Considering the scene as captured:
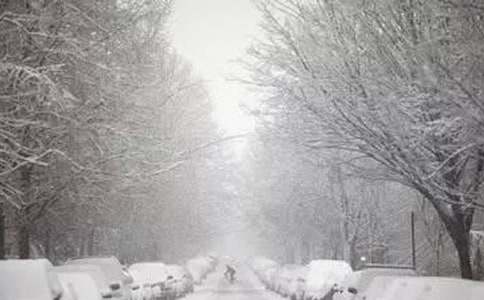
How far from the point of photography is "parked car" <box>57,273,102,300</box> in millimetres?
11977

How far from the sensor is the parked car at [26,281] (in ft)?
32.3

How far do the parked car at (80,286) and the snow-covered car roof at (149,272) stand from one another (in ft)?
35.5

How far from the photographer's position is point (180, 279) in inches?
1236

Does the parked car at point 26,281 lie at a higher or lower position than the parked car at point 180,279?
higher

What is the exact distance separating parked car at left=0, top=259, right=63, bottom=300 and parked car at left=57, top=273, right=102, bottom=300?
4.44 feet

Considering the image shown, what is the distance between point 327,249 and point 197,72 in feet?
44.8

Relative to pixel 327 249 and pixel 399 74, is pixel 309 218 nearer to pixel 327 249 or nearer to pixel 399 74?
pixel 327 249

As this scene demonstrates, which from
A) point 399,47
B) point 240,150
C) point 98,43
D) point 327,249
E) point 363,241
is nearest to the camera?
point 399,47

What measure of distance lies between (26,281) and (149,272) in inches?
648

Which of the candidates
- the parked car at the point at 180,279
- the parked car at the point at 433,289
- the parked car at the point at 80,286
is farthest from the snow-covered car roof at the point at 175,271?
the parked car at the point at 433,289

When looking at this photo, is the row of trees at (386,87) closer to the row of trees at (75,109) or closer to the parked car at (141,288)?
the row of trees at (75,109)

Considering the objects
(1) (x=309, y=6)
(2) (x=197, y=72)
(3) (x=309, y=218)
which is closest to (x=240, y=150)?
(2) (x=197, y=72)

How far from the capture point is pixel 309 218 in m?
41.2

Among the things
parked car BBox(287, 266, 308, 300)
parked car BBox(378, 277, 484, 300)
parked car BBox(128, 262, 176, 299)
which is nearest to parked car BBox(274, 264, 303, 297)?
parked car BBox(287, 266, 308, 300)
